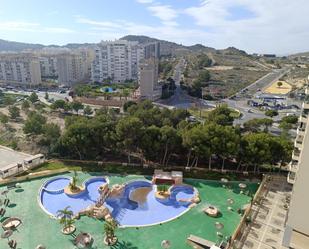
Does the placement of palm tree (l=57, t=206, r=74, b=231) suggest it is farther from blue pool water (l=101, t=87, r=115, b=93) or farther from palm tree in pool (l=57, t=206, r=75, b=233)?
blue pool water (l=101, t=87, r=115, b=93)

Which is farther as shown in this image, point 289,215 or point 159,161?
point 159,161

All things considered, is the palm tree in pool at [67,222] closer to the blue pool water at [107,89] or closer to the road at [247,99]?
the road at [247,99]

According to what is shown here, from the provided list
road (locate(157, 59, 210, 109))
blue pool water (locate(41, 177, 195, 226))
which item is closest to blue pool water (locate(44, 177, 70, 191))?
blue pool water (locate(41, 177, 195, 226))

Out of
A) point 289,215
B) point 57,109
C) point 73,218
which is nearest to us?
point 289,215

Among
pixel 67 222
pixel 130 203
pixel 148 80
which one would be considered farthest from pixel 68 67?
pixel 67 222

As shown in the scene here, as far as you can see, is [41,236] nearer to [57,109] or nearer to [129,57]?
[57,109]

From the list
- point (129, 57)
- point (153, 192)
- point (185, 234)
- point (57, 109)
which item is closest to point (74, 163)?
point (153, 192)

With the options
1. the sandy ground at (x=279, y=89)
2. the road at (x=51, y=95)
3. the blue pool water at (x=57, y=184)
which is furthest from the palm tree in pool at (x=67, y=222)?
the sandy ground at (x=279, y=89)
